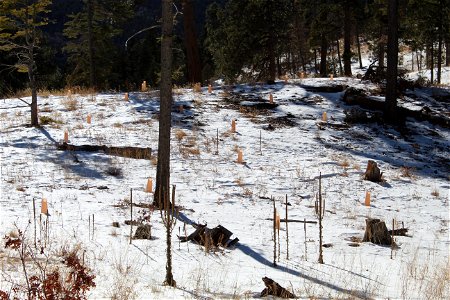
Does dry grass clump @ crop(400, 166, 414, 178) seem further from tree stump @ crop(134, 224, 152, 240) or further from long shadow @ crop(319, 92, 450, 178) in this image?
tree stump @ crop(134, 224, 152, 240)

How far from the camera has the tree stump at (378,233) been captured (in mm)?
8203

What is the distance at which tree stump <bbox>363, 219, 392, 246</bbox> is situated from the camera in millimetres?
8203

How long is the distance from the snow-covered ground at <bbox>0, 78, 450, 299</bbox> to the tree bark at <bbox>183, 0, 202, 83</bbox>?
254cm

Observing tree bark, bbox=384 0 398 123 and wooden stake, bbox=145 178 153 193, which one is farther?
tree bark, bbox=384 0 398 123

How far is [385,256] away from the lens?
7590mm

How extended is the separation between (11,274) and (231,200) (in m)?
5.63

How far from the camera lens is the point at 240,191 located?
11.1 m

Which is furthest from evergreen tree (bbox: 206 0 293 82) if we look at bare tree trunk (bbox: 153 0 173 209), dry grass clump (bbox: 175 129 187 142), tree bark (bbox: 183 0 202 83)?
bare tree trunk (bbox: 153 0 173 209)

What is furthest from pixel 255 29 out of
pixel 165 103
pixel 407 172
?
pixel 165 103

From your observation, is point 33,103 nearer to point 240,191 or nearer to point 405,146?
point 240,191

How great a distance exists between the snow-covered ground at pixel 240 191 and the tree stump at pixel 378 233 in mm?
228

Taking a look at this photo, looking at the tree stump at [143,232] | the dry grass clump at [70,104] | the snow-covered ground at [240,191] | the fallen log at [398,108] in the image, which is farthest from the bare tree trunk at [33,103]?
the fallen log at [398,108]

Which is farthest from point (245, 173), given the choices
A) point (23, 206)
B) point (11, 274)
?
point (11, 274)

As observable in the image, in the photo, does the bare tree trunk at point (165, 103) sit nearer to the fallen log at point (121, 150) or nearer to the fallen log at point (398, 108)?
the fallen log at point (121, 150)
